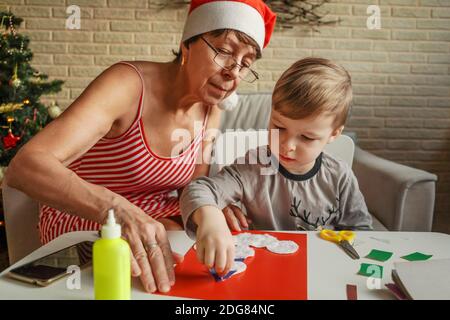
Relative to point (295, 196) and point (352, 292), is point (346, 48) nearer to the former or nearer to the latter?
point (295, 196)

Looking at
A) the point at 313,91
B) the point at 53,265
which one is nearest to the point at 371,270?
the point at 313,91

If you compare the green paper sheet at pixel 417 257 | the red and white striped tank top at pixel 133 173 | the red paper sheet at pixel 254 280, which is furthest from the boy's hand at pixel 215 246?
the red and white striped tank top at pixel 133 173

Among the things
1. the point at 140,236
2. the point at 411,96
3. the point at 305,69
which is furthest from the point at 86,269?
the point at 411,96

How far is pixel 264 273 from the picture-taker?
0.88 metres

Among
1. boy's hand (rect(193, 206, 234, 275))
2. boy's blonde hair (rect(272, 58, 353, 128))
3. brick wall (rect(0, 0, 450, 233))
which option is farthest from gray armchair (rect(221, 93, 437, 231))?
brick wall (rect(0, 0, 450, 233))

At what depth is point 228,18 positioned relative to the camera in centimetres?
131

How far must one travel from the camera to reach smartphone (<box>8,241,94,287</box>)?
824 mm

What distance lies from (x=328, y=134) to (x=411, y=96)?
2872 millimetres

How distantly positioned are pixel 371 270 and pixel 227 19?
0.81 metres

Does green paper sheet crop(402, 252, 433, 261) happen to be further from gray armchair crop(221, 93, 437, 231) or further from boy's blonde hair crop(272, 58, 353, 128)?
gray armchair crop(221, 93, 437, 231)

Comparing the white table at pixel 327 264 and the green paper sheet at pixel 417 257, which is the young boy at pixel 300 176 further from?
the green paper sheet at pixel 417 257

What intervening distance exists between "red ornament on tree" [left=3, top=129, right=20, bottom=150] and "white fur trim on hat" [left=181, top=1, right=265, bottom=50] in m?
1.93
